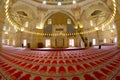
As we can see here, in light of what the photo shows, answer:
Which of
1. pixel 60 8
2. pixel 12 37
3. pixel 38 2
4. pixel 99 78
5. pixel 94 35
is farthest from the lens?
pixel 12 37

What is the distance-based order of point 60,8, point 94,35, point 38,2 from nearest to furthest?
point 38,2, point 60,8, point 94,35

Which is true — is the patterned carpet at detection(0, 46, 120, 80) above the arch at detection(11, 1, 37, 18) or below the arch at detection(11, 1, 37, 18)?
below

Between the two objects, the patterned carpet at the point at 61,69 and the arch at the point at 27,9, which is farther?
the arch at the point at 27,9

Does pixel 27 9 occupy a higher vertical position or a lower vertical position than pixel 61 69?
higher

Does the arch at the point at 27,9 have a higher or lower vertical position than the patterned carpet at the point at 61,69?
higher

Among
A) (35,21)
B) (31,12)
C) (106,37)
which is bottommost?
(106,37)

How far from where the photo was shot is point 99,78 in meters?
2.29

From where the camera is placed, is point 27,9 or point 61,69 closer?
point 61,69

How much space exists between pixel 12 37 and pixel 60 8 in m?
14.8

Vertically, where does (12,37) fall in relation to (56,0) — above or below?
below

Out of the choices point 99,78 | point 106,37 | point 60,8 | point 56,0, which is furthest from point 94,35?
point 99,78

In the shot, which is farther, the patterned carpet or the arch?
the arch

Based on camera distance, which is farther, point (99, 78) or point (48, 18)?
point (48, 18)

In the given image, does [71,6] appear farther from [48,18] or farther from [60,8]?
[48,18]
